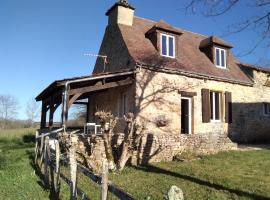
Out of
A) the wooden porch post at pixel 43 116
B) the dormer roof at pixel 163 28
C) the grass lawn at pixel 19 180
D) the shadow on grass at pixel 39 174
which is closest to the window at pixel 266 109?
the dormer roof at pixel 163 28

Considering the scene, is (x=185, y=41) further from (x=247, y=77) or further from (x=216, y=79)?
(x=247, y=77)

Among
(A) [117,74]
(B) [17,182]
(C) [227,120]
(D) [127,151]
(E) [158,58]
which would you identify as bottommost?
(B) [17,182]

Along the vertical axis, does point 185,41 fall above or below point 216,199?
above

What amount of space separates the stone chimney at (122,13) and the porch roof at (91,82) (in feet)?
14.8

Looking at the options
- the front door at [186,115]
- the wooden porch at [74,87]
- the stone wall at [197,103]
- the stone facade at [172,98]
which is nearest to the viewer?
the wooden porch at [74,87]

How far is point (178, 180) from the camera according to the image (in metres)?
8.43

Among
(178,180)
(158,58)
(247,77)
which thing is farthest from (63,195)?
(247,77)

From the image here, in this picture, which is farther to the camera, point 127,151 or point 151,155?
point 151,155

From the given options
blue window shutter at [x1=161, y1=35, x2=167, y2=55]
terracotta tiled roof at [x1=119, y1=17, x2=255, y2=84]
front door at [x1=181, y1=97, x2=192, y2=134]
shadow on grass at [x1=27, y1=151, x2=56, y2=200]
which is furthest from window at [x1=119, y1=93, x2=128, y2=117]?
shadow on grass at [x1=27, y1=151, x2=56, y2=200]

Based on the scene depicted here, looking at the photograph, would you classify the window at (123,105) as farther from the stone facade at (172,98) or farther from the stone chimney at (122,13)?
the stone chimney at (122,13)

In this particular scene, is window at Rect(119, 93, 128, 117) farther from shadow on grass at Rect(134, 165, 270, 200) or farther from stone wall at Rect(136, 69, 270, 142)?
shadow on grass at Rect(134, 165, 270, 200)

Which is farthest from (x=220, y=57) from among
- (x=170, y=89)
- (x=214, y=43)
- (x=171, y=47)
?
(x=170, y=89)

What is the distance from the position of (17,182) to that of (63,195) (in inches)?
87.4

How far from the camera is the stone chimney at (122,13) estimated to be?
17.2m
